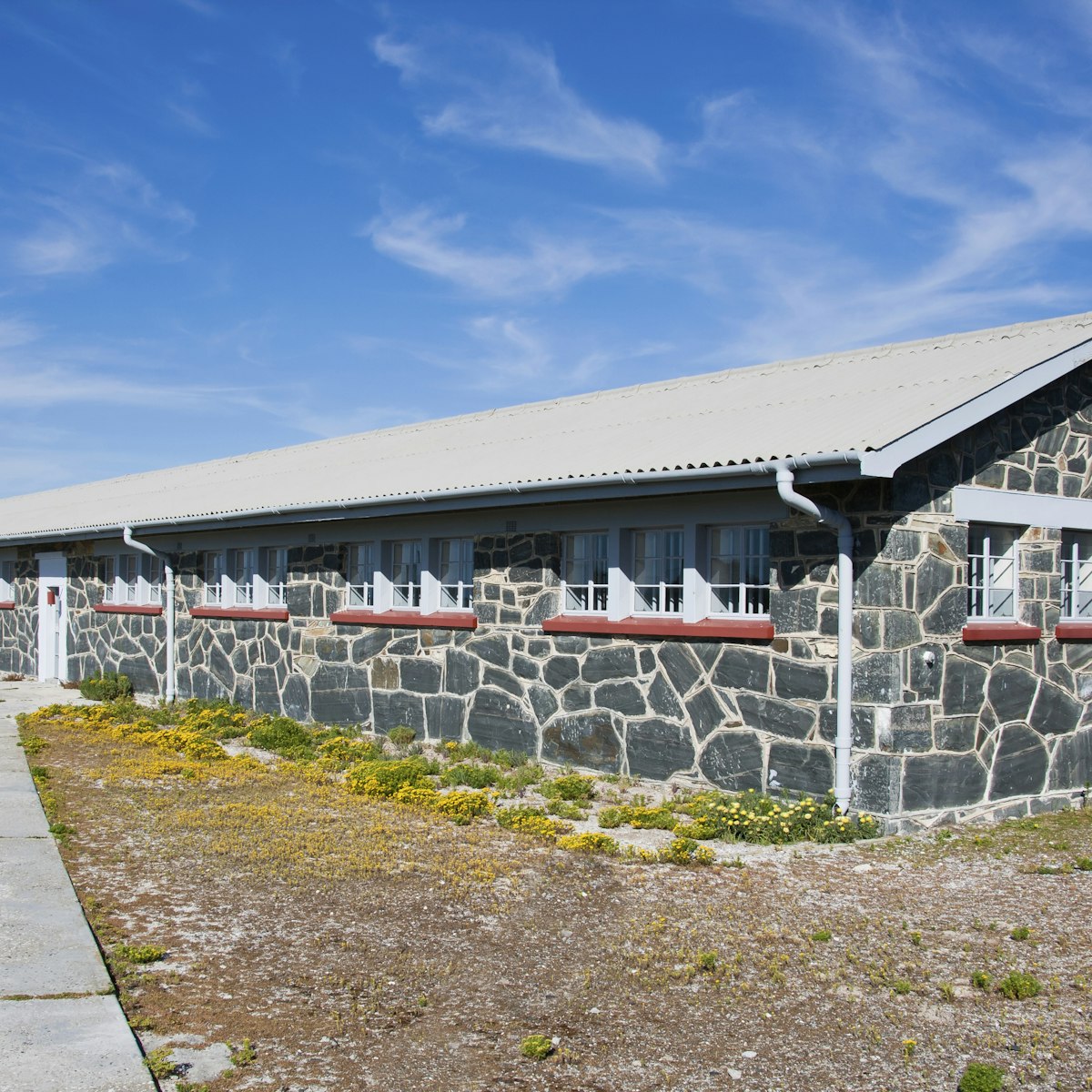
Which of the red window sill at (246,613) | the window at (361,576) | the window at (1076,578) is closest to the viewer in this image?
the window at (1076,578)

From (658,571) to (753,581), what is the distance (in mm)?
1100

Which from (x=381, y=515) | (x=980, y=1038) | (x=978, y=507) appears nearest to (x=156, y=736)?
(x=381, y=515)

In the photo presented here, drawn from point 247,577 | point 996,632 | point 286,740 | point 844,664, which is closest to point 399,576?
point 286,740

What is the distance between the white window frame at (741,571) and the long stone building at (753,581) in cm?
2

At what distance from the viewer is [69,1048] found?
4.61 metres

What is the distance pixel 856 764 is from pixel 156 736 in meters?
8.44

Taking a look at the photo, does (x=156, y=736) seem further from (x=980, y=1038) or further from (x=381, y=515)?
(x=980, y=1038)

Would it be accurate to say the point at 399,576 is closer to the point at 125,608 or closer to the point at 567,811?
the point at 567,811

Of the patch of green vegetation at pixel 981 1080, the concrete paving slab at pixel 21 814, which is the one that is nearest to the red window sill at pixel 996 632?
the patch of green vegetation at pixel 981 1080

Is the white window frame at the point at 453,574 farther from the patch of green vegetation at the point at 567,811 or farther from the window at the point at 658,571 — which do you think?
the patch of green vegetation at the point at 567,811

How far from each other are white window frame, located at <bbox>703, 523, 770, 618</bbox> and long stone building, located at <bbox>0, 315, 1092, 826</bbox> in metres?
0.02

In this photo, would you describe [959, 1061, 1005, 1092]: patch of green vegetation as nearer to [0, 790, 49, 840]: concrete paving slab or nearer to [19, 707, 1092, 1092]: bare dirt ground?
[19, 707, 1092, 1092]: bare dirt ground

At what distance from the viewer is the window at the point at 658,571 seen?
422 inches

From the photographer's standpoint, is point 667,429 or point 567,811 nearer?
point 567,811
